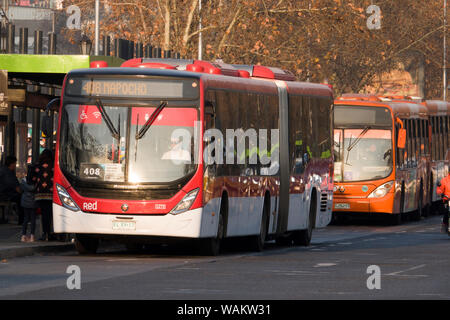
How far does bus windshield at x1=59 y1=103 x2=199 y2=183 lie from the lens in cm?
2102

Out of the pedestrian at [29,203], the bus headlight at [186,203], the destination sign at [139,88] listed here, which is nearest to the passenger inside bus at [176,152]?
the bus headlight at [186,203]

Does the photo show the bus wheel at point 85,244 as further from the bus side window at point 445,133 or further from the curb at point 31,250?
the bus side window at point 445,133

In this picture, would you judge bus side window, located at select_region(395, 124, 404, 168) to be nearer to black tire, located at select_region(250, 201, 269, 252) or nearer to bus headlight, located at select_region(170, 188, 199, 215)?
black tire, located at select_region(250, 201, 269, 252)

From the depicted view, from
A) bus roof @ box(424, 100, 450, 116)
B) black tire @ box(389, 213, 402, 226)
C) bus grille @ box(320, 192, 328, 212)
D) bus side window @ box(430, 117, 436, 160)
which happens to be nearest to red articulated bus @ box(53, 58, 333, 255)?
bus grille @ box(320, 192, 328, 212)

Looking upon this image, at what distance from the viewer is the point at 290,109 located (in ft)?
85.3

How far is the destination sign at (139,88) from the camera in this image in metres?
21.3

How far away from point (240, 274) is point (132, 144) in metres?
3.73

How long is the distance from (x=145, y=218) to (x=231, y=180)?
2092mm

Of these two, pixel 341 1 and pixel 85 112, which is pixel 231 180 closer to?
pixel 85 112

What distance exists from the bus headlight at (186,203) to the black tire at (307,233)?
662 cm

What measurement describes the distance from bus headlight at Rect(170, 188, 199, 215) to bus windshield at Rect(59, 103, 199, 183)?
0.30 m

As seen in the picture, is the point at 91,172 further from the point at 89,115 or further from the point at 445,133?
the point at 445,133

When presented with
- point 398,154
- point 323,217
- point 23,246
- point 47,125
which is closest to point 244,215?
point 23,246
